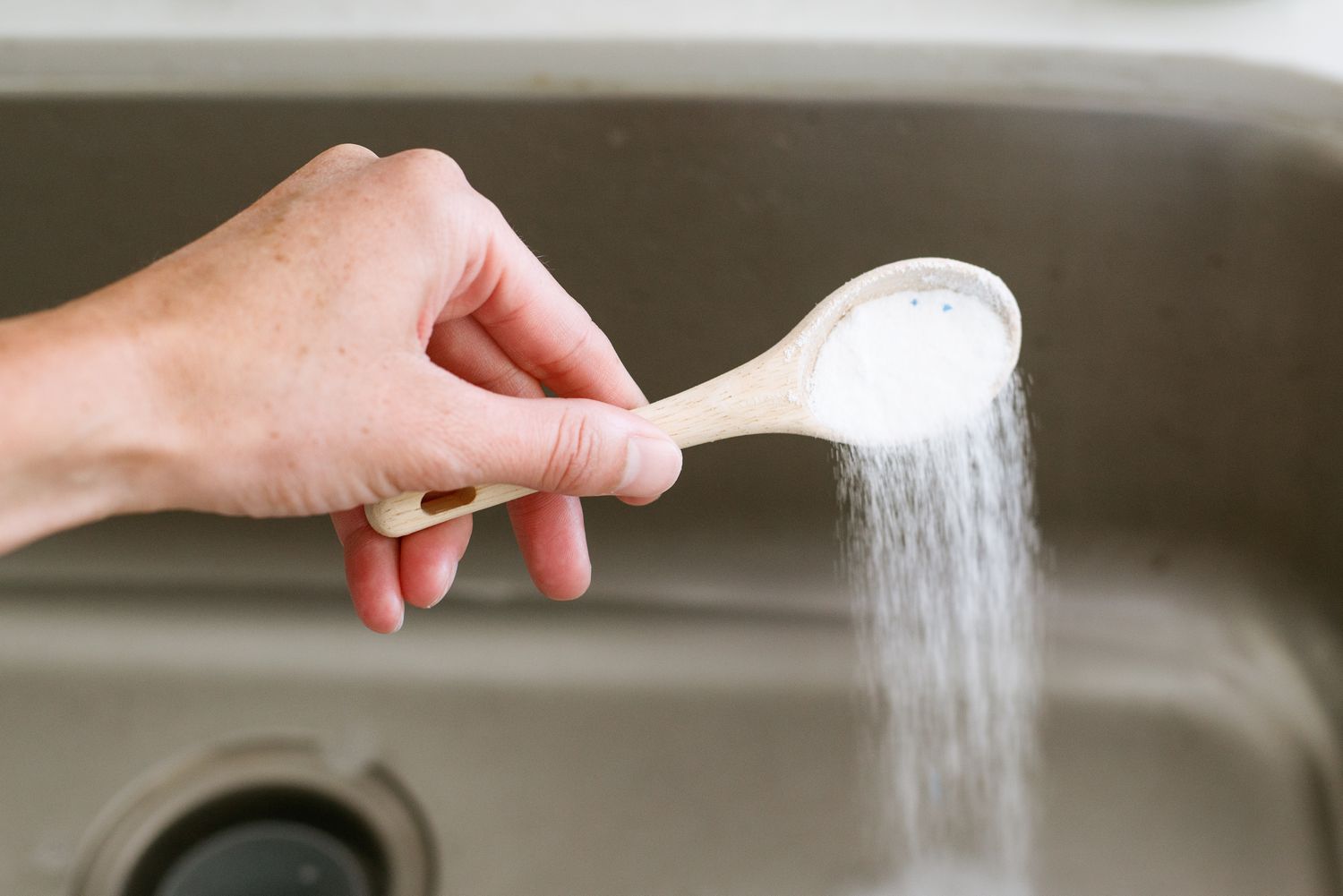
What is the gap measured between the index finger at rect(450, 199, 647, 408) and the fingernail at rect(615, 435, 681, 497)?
0.09 meters

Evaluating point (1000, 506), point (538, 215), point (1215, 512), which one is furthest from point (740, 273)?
point (1215, 512)

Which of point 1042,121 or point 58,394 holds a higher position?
point 1042,121

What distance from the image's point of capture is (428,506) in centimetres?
47

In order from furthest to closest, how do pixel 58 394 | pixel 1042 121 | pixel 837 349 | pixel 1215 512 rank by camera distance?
pixel 1215 512 → pixel 1042 121 → pixel 837 349 → pixel 58 394

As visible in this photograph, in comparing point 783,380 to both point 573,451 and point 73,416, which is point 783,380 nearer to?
point 573,451

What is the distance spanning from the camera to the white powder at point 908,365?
19.9 inches

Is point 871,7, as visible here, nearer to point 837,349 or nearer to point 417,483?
point 837,349

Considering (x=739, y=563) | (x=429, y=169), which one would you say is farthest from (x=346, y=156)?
(x=739, y=563)

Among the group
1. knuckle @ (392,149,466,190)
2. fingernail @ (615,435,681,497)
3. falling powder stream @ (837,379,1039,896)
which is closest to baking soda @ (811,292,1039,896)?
falling powder stream @ (837,379,1039,896)

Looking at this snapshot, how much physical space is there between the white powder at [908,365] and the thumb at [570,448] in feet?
0.29

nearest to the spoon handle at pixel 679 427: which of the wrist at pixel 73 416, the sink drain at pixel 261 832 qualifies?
the wrist at pixel 73 416

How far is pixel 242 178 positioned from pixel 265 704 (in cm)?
35

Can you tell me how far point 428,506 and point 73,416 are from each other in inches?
5.7

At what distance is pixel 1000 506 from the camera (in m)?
0.73
